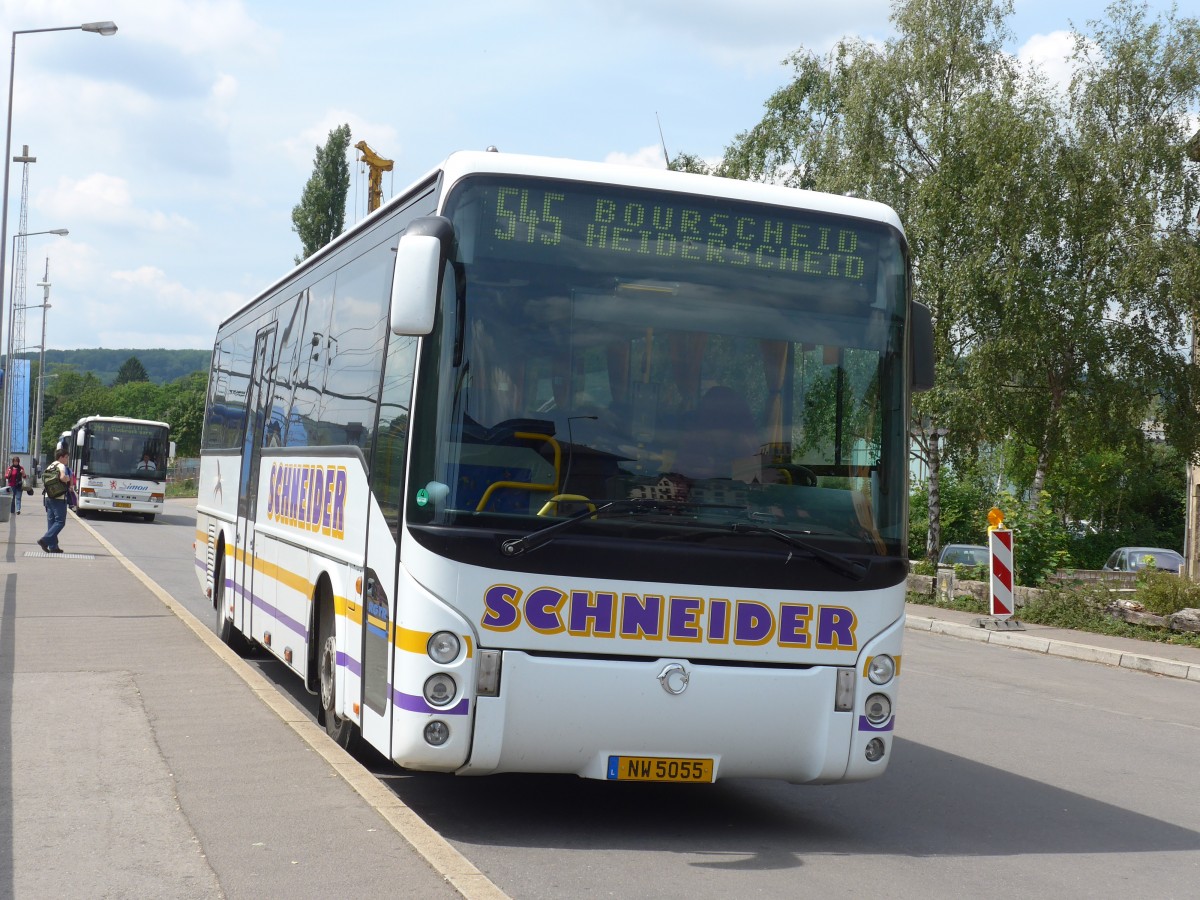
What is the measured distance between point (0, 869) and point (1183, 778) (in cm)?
738

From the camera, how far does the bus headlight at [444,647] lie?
6445mm

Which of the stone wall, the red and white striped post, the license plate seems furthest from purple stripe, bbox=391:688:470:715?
the stone wall

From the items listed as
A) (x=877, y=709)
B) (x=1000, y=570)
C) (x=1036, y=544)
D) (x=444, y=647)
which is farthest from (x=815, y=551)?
(x=1036, y=544)

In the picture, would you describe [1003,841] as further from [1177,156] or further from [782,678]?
[1177,156]

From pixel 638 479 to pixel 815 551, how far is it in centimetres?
92

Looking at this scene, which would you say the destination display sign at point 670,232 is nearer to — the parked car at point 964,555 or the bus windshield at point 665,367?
the bus windshield at point 665,367

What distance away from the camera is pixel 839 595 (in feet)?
22.4

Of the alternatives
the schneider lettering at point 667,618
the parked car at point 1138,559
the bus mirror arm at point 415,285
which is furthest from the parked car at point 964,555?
the bus mirror arm at point 415,285

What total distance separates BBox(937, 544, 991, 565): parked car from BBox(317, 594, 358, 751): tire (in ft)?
61.6

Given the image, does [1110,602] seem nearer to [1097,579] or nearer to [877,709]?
[1097,579]

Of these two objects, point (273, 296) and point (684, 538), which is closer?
point (684, 538)

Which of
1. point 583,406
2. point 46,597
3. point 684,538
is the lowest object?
point 46,597

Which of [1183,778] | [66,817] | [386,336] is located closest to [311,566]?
[386,336]

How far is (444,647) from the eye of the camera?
21.2 ft
